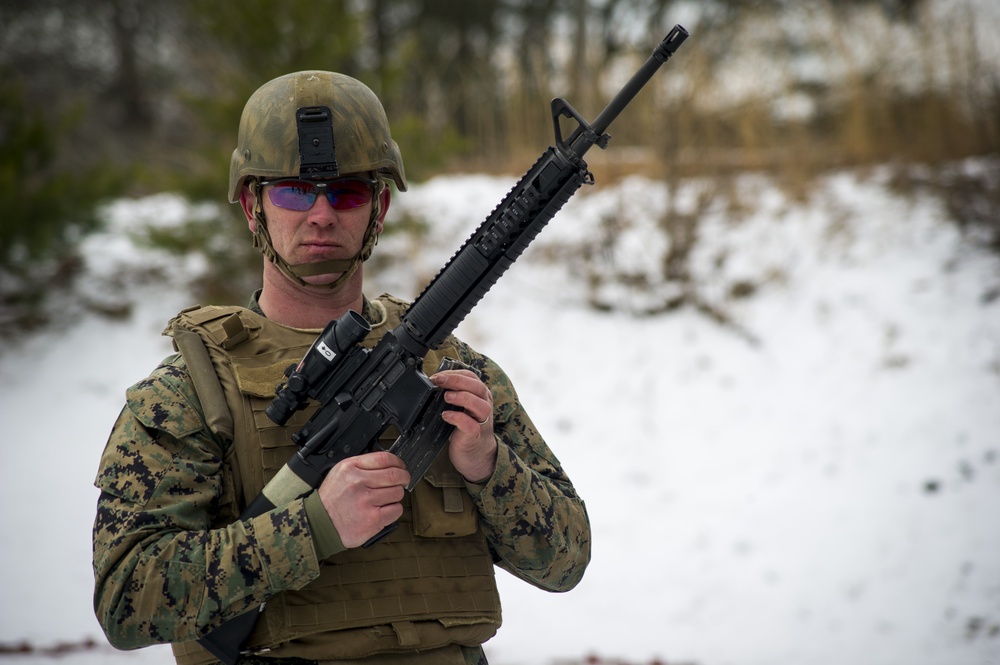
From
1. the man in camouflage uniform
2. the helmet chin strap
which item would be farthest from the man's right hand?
the helmet chin strap

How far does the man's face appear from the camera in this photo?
1.97m

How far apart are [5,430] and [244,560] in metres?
6.41

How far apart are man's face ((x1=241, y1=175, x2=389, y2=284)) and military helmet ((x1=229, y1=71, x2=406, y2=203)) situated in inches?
1.5

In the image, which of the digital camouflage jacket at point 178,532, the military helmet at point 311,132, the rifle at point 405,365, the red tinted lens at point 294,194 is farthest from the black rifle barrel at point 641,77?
the digital camouflage jacket at point 178,532

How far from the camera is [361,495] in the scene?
173 cm

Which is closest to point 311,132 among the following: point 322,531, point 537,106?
point 322,531

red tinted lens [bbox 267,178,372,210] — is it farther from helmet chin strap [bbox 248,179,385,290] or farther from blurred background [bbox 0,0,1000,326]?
blurred background [bbox 0,0,1000,326]

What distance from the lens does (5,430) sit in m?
6.98

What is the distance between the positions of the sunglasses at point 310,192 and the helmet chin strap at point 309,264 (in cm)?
6

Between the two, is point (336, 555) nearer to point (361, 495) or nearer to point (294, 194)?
point (361, 495)

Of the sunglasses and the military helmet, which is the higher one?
the military helmet

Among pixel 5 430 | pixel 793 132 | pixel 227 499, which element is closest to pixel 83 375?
pixel 5 430

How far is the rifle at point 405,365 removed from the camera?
5.95ft

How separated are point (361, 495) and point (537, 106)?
31.2ft
